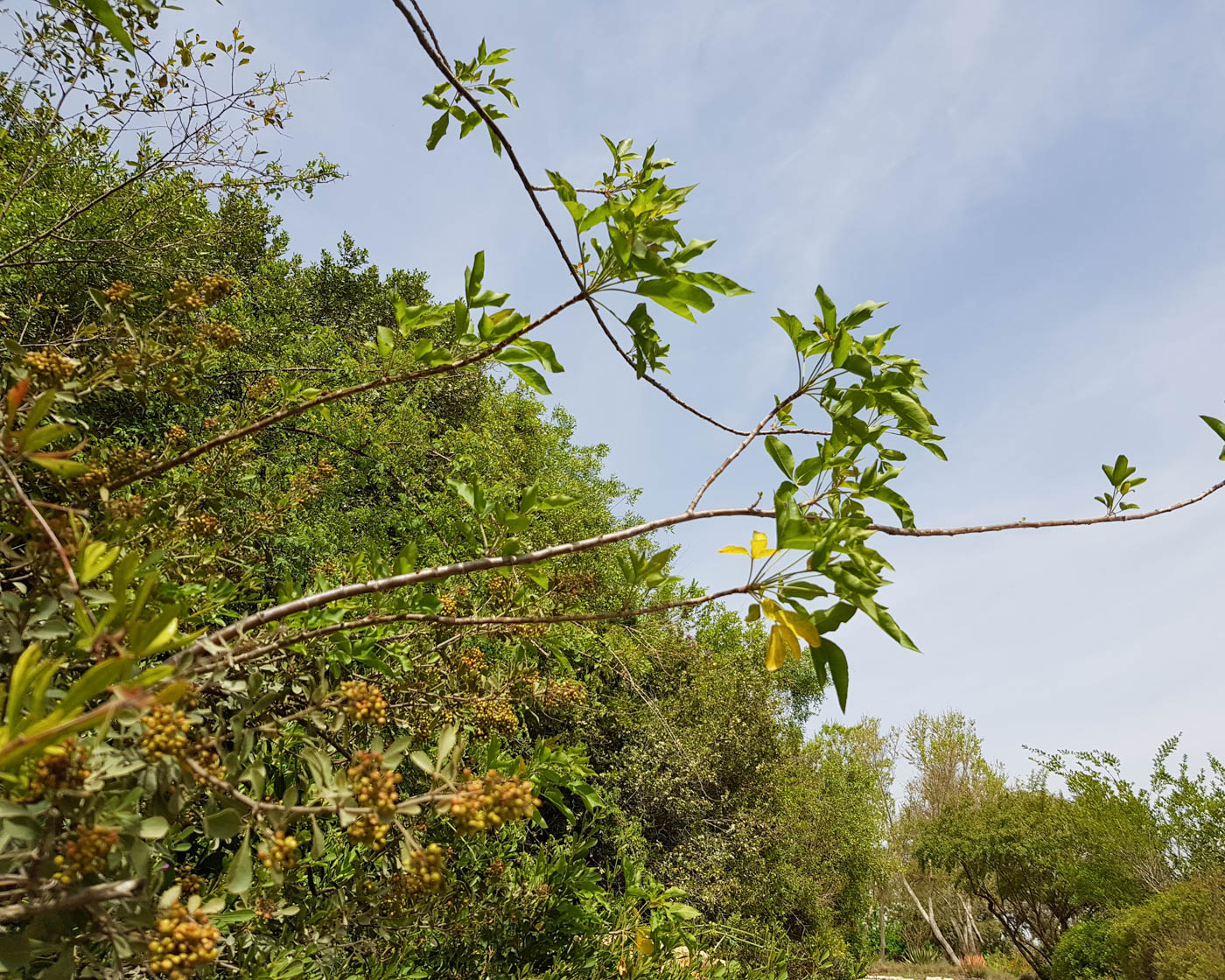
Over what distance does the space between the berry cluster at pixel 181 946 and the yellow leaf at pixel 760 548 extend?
75cm

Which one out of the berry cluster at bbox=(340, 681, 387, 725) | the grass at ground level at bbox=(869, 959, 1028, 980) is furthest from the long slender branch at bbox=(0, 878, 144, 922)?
the grass at ground level at bbox=(869, 959, 1028, 980)

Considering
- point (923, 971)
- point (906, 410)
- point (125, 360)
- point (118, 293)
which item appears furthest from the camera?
point (923, 971)

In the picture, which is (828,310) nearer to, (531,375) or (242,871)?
(531,375)

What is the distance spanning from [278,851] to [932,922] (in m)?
29.2

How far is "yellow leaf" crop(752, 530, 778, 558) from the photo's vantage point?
93cm

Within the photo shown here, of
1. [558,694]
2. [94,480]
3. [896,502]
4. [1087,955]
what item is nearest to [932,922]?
[1087,955]

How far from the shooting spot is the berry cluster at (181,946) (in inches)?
27.1

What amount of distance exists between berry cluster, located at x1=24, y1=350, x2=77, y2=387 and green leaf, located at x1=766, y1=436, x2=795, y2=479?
118cm

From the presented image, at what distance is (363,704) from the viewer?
3.21 ft

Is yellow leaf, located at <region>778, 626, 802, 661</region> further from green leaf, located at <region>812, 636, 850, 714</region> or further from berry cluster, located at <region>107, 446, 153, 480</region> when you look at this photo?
berry cluster, located at <region>107, 446, 153, 480</region>

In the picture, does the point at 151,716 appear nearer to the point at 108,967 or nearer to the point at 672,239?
the point at 108,967

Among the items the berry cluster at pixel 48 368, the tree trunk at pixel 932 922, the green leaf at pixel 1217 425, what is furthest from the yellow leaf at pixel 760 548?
the tree trunk at pixel 932 922

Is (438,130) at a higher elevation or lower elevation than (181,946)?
higher

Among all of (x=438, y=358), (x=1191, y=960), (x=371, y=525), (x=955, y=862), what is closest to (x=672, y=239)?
(x=438, y=358)
